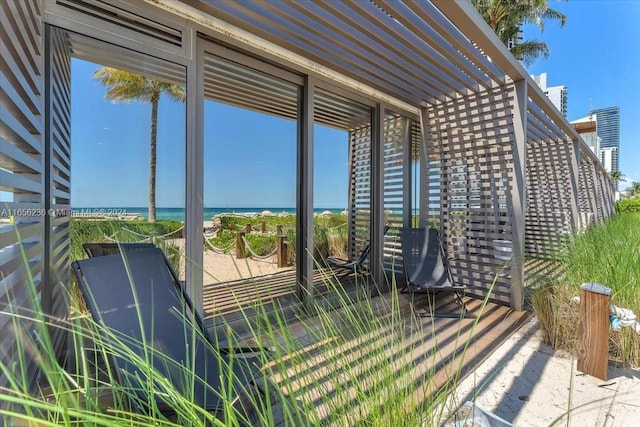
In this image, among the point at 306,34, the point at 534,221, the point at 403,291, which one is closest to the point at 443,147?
the point at 403,291

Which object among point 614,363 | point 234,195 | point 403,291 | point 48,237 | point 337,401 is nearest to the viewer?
point 337,401

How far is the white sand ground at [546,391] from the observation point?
189 centimetres

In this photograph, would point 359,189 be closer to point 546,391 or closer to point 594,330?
point 594,330

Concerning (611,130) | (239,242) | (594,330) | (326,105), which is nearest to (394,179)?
(326,105)

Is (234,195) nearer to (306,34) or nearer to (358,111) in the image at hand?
(306,34)

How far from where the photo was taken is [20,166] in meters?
1.58

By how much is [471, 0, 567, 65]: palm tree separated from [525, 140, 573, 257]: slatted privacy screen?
5.36 metres

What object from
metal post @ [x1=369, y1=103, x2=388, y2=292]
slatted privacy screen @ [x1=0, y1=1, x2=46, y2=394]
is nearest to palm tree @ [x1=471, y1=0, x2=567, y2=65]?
metal post @ [x1=369, y1=103, x2=388, y2=292]

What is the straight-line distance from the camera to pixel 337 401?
106 cm

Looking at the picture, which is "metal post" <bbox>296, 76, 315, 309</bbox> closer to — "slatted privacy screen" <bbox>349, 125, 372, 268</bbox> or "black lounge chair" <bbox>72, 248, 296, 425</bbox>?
"slatted privacy screen" <bbox>349, 125, 372, 268</bbox>

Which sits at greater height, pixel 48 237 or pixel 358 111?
pixel 358 111

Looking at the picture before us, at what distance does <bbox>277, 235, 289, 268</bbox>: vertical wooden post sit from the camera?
3855 millimetres

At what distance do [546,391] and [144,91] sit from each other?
3868mm

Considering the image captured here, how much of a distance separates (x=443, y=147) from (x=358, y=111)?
1.48m
